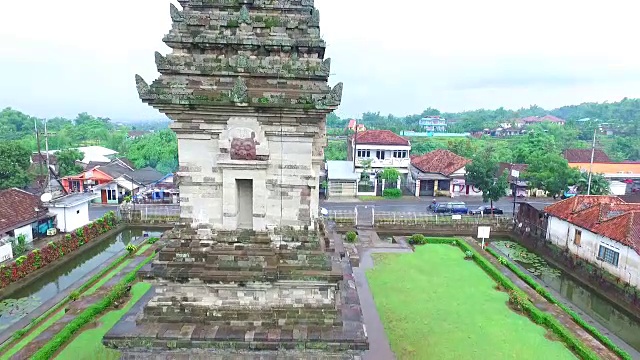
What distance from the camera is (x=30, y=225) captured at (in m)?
29.9

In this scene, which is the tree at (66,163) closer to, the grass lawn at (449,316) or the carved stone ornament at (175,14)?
the grass lawn at (449,316)

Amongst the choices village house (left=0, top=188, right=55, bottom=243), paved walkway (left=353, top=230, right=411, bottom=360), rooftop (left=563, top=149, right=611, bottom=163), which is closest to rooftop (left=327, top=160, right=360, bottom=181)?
paved walkway (left=353, top=230, right=411, bottom=360)

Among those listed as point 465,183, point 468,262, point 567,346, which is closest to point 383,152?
point 465,183

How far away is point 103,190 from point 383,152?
109 feet

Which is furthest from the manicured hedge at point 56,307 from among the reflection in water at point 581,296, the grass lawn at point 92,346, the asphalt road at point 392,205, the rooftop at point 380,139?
the rooftop at point 380,139

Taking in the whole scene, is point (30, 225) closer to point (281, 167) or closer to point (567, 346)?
point (281, 167)

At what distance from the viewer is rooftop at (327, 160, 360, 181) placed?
47475 mm

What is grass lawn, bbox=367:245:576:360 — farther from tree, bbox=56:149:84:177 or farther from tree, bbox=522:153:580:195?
tree, bbox=56:149:84:177

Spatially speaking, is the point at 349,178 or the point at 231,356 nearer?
the point at 231,356

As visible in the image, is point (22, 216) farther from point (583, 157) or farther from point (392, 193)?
point (583, 157)

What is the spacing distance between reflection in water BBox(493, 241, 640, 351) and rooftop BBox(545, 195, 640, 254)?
11.8 feet

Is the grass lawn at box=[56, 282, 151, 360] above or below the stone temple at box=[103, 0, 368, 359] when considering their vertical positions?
below

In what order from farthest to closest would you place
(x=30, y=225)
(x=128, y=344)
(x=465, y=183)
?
(x=465, y=183) → (x=30, y=225) → (x=128, y=344)

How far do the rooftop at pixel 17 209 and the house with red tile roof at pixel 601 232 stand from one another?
39.0 m
